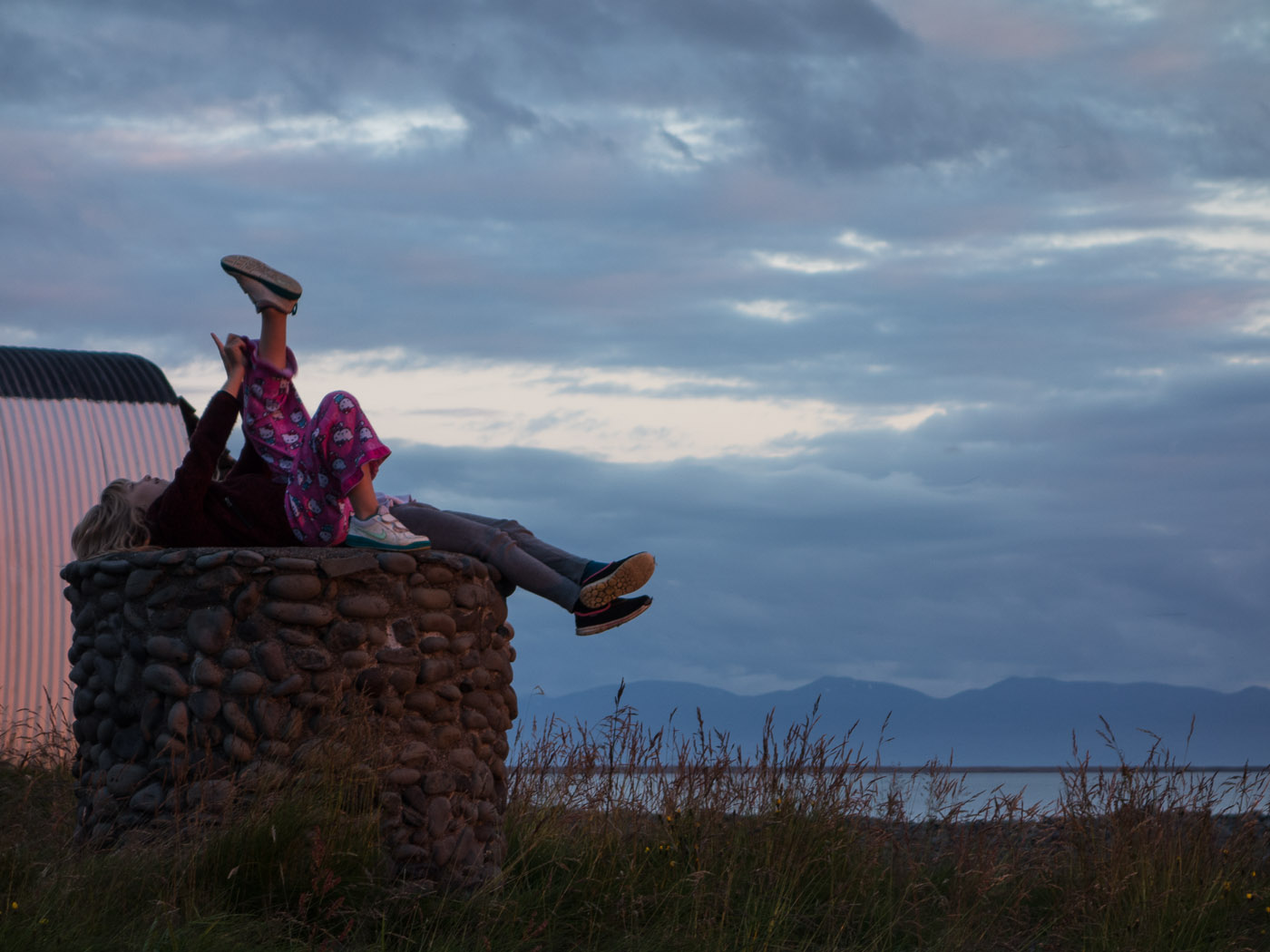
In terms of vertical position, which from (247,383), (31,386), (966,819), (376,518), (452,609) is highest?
(31,386)

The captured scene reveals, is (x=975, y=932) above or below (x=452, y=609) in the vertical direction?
below

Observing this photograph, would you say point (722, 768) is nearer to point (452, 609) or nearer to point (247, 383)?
point (452, 609)

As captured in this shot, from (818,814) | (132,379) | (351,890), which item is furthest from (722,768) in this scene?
(132,379)

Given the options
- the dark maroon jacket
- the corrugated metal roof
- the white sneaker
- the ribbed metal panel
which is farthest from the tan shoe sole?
the corrugated metal roof

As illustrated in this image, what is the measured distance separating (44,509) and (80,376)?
5.06 feet

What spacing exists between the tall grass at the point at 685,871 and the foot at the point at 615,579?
1287mm

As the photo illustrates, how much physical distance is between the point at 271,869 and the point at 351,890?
353mm

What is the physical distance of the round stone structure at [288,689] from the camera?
5.45 meters

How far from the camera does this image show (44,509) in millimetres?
10938

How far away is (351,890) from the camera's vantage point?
16.7 feet

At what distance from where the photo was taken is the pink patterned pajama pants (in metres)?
5.73

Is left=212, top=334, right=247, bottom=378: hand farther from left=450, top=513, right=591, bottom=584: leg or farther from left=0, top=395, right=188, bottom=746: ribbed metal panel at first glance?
left=0, top=395, right=188, bottom=746: ribbed metal panel

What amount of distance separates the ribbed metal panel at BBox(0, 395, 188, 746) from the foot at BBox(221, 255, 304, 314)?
229 inches

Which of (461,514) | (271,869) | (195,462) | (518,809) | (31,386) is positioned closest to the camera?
(271,869)
